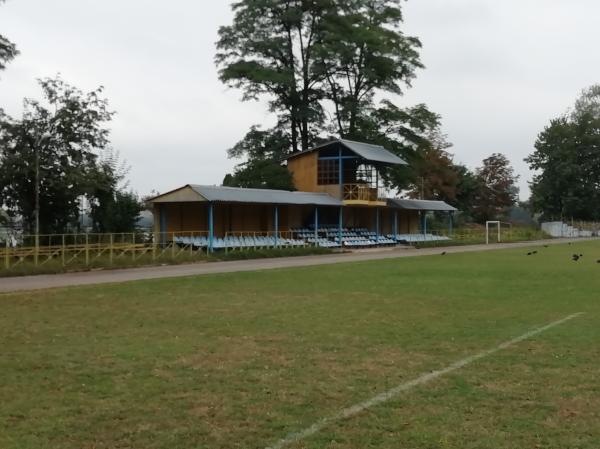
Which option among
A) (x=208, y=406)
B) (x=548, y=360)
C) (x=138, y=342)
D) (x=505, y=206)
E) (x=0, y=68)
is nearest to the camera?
(x=208, y=406)

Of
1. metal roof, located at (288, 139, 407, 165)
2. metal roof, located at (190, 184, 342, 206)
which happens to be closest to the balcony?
metal roof, located at (190, 184, 342, 206)

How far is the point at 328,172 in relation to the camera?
1667 inches

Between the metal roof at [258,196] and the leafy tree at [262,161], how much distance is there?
3660mm

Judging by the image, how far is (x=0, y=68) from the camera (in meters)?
24.7

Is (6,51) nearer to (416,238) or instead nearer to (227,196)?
(227,196)

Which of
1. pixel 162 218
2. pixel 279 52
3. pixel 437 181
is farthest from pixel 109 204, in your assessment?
pixel 437 181

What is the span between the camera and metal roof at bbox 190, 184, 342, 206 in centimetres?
3097

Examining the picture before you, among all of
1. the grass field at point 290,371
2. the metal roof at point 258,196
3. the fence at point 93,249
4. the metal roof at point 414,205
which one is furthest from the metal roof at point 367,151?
the grass field at point 290,371

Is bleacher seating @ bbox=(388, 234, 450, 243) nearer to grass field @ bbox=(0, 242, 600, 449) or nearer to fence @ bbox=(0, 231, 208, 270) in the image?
fence @ bbox=(0, 231, 208, 270)

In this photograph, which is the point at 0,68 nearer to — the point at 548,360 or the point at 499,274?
the point at 499,274

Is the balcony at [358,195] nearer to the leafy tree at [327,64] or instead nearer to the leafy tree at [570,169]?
the leafy tree at [327,64]

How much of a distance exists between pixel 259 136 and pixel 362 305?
38.5 meters

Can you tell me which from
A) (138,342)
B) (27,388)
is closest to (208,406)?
(27,388)

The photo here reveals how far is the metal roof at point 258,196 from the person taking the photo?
31.0 metres
